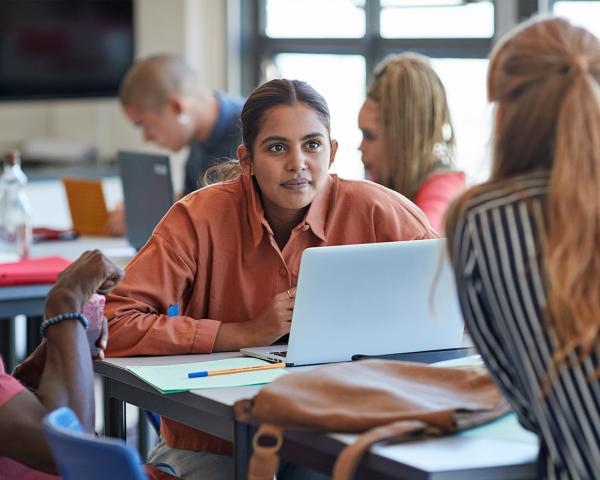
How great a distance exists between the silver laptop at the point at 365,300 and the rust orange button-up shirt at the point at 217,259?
0.22 meters

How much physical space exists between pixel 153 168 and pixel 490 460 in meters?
2.07

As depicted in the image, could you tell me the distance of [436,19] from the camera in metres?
4.81

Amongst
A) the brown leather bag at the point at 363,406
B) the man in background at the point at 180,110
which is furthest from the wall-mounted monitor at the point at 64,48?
the brown leather bag at the point at 363,406

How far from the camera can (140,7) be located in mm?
5609

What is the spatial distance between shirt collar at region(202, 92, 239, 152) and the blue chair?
2692mm

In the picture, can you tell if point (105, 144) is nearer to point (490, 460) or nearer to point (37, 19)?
point (37, 19)

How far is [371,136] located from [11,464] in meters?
1.52

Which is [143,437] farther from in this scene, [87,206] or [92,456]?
[92,456]

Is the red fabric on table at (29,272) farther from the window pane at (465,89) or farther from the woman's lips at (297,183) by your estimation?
the window pane at (465,89)

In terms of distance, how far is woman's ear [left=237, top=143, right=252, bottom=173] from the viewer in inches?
89.3

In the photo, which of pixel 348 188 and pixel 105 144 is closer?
pixel 348 188

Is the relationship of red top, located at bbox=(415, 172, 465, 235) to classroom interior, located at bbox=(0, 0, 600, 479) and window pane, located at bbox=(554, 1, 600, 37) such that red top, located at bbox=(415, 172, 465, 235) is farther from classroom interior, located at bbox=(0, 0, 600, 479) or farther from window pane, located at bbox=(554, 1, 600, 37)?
window pane, located at bbox=(554, 1, 600, 37)

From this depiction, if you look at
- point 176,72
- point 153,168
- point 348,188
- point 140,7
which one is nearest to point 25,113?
point 140,7

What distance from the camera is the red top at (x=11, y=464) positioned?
5.58 feet
